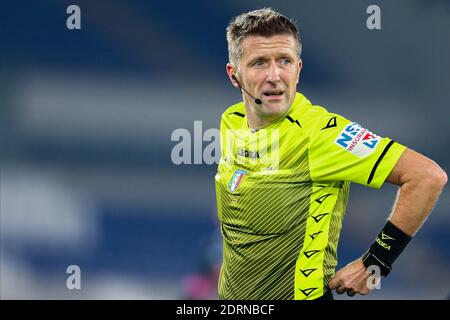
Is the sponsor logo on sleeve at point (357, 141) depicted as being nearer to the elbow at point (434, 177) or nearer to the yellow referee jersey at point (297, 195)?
the yellow referee jersey at point (297, 195)

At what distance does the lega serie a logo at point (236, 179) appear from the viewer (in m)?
2.98

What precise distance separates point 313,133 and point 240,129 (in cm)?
54

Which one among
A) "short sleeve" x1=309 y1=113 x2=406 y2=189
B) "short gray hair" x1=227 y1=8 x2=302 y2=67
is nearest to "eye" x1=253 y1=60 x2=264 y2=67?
"short gray hair" x1=227 y1=8 x2=302 y2=67

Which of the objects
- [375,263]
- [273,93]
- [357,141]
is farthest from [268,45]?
[375,263]

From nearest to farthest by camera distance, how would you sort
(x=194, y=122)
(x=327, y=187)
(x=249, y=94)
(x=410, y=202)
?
(x=410, y=202) → (x=327, y=187) → (x=249, y=94) → (x=194, y=122)

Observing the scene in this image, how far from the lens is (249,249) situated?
9.59ft

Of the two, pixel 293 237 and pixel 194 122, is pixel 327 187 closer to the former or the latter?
pixel 293 237

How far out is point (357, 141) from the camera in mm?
2686

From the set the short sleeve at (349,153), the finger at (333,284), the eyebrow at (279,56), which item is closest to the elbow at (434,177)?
the short sleeve at (349,153)

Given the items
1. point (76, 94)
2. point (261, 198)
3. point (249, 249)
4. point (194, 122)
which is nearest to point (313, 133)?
point (261, 198)

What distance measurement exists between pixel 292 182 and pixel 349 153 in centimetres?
28

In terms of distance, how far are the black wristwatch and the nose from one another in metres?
0.83

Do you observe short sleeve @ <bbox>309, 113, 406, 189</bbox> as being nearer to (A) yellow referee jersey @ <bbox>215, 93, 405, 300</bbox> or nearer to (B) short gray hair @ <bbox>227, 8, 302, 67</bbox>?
(A) yellow referee jersey @ <bbox>215, 93, 405, 300</bbox>

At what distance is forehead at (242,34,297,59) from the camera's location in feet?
9.59
